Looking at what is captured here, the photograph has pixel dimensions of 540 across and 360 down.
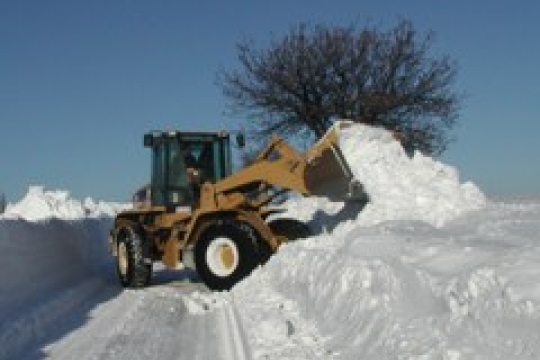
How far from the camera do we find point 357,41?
29859 millimetres

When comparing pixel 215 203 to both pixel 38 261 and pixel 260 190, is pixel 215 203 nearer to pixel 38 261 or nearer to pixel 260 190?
pixel 260 190

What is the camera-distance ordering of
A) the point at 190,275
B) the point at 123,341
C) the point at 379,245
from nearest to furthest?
the point at 123,341 → the point at 379,245 → the point at 190,275

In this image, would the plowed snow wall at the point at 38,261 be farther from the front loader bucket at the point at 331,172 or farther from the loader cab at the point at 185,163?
the front loader bucket at the point at 331,172

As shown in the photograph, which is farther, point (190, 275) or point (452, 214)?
point (190, 275)

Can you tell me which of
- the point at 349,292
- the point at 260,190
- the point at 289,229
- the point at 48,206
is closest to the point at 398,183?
the point at 289,229

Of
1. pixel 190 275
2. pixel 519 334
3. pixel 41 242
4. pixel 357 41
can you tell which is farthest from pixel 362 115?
pixel 519 334

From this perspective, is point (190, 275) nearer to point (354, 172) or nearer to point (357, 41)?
point (354, 172)

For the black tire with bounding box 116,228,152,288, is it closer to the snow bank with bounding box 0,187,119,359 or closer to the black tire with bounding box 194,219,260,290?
the snow bank with bounding box 0,187,119,359

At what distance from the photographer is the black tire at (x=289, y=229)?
14359 millimetres

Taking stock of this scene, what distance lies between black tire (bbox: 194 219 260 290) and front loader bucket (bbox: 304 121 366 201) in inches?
47.5

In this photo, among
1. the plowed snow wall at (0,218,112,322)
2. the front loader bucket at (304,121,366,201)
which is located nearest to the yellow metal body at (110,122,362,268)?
the front loader bucket at (304,121,366,201)

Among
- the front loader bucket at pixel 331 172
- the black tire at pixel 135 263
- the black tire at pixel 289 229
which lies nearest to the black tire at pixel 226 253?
the black tire at pixel 289 229

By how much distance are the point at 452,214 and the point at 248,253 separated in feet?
9.89

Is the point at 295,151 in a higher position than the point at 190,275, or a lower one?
higher
